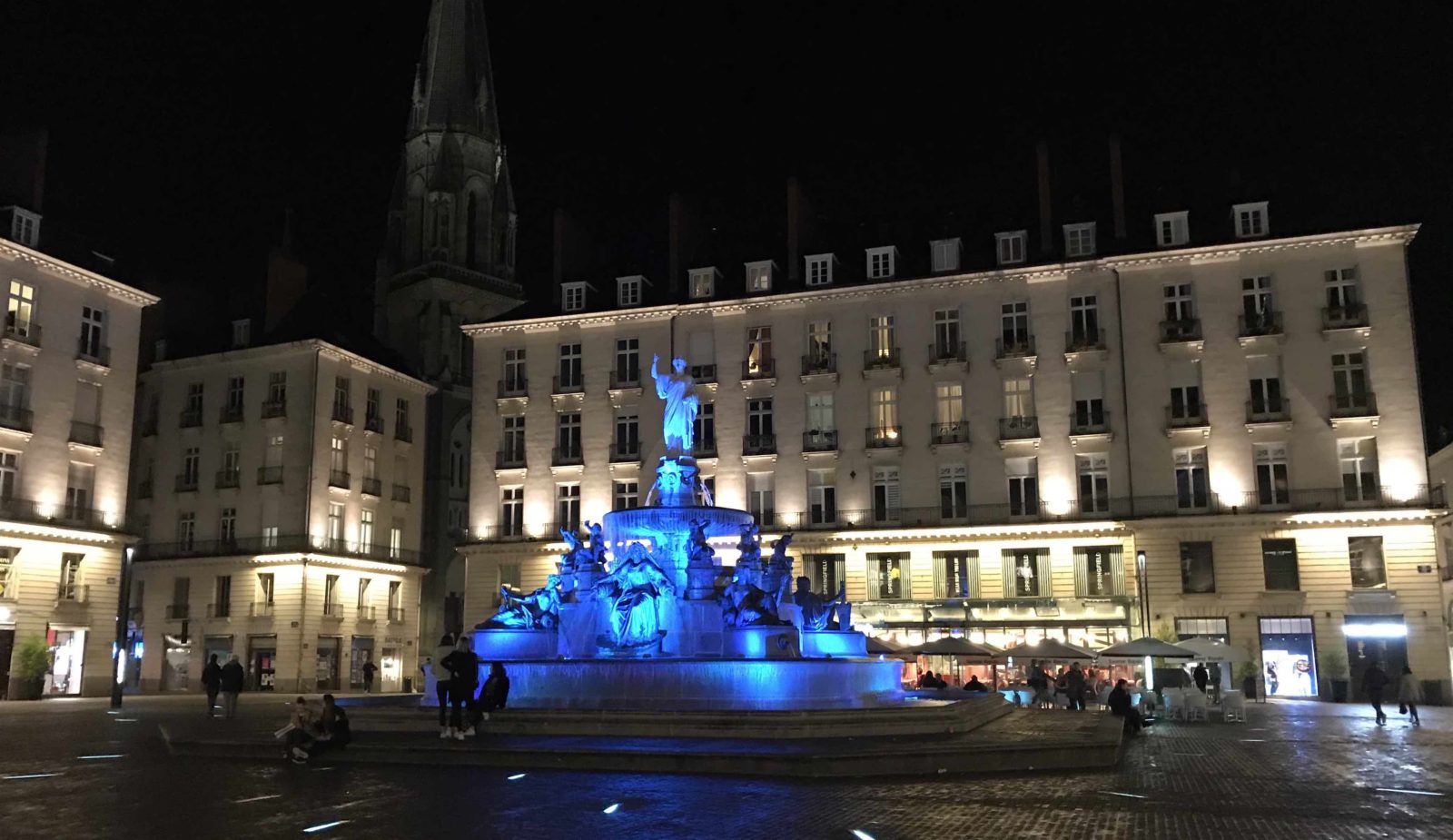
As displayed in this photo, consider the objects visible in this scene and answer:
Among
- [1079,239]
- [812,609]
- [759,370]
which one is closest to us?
[812,609]

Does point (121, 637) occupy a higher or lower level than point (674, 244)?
lower

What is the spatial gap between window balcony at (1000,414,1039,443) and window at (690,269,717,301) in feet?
46.0

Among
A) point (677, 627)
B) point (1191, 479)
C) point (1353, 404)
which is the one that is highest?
point (1353, 404)

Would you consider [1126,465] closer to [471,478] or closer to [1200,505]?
[1200,505]

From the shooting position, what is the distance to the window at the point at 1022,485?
1843 inches

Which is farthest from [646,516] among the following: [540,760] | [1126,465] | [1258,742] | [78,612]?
[78,612]

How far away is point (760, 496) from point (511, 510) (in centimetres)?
1175

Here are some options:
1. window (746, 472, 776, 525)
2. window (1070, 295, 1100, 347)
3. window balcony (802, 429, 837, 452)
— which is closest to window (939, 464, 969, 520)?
window balcony (802, 429, 837, 452)

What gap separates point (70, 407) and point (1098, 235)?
1601 inches

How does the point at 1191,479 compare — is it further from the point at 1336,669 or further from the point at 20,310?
the point at 20,310

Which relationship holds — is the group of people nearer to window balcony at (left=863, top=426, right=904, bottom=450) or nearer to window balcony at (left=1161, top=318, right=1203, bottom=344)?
window balcony at (left=863, top=426, right=904, bottom=450)

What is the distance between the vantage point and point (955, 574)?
154 ft

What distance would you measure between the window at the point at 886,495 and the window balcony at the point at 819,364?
15.1 feet

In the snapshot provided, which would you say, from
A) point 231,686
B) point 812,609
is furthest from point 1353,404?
point 231,686
